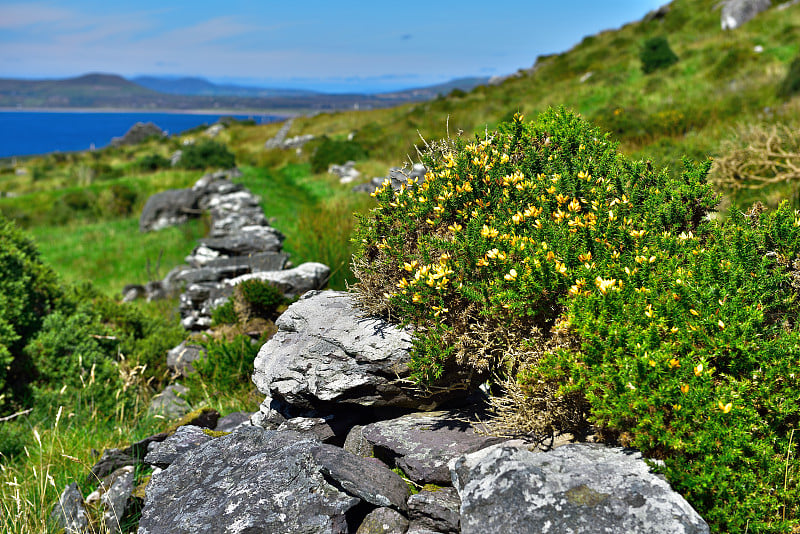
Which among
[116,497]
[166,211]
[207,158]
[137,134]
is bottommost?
[116,497]

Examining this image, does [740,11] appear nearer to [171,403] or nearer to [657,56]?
[657,56]

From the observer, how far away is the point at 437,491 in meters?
3.29

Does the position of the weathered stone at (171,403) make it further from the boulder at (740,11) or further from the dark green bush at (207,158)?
Result: the boulder at (740,11)

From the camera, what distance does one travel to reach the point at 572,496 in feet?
8.36

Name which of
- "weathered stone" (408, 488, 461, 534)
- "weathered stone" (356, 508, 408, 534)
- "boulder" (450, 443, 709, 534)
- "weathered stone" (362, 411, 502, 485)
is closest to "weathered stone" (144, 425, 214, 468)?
"weathered stone" (362, 411, 502, 485)

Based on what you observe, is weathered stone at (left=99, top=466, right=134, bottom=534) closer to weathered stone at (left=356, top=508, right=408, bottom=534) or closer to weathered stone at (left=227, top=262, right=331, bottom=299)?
weathered stone at (left=356, top=508, right=408, bottom=534)

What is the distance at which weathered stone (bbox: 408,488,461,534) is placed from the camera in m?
3.04

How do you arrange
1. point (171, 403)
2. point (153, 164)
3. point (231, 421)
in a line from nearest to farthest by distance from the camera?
point (231, 421) → point (171, 403) → point (153, 164)

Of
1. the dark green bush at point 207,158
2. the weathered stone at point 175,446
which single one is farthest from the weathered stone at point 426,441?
the dark green bush at point 207,158

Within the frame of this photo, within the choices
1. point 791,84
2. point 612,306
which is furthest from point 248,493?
point 791,84

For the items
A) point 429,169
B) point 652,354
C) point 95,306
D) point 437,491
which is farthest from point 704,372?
point 95,306

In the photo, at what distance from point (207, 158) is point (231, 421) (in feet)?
90.0

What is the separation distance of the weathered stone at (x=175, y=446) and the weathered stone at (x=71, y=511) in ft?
2.10

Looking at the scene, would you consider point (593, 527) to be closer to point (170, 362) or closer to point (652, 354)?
point (652, 354)
